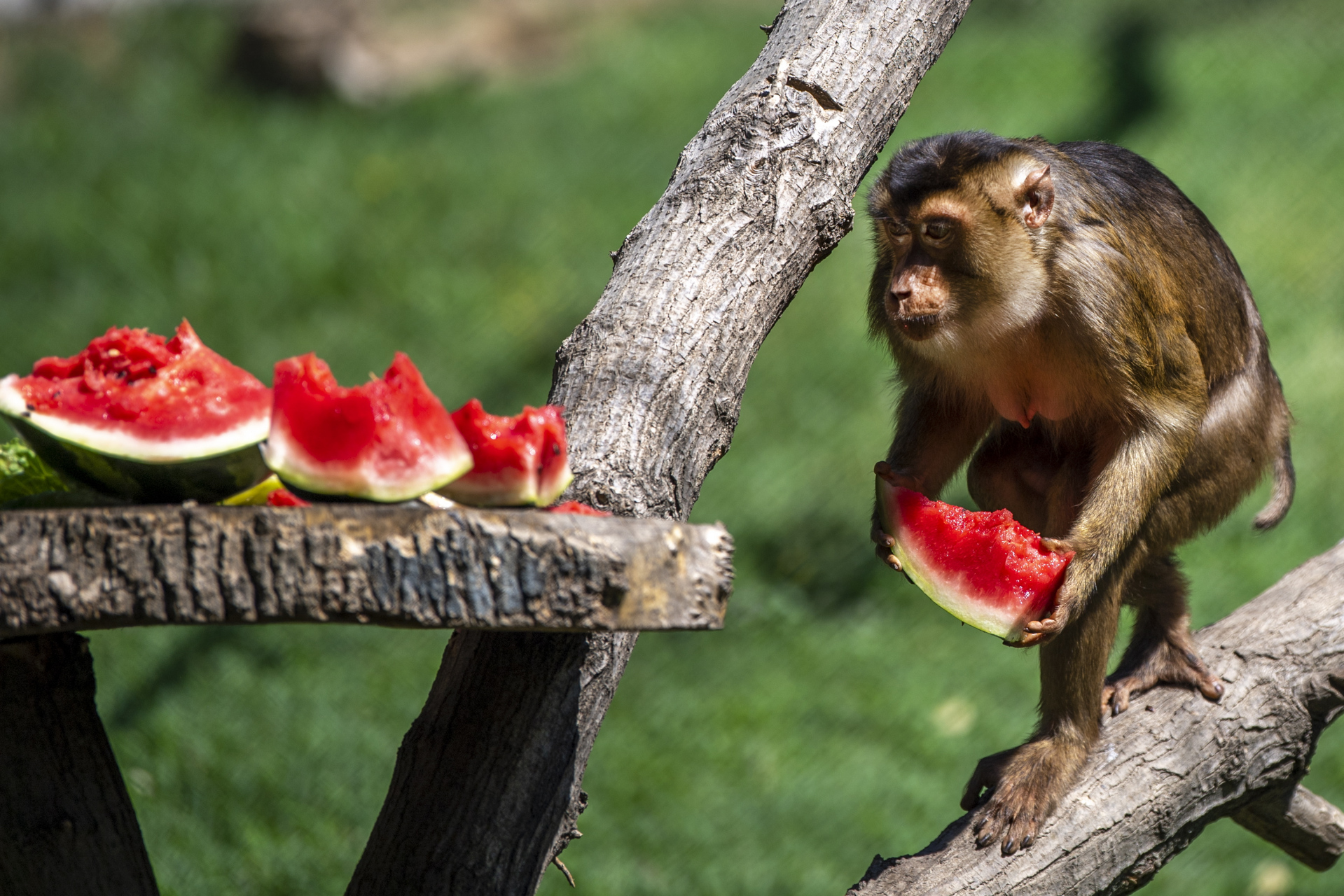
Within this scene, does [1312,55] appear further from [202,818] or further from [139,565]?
[139,565]

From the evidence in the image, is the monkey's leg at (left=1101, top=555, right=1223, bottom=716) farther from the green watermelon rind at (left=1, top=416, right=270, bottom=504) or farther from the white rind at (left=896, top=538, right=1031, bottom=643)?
the green watermelon rind at (left=1, top=416, right=270, bottom=504)

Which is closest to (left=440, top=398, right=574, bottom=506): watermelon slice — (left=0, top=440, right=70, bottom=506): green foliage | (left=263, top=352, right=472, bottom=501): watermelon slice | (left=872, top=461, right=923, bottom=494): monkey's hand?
(left=263, top=352, right=472, bottom=501): watermelon slice

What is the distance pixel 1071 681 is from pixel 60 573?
6.54ft

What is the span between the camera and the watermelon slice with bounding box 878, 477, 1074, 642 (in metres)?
2.35

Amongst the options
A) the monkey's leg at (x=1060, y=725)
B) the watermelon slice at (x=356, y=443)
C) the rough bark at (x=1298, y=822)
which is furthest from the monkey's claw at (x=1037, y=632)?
the watermelon slice at (x=356, y=443)

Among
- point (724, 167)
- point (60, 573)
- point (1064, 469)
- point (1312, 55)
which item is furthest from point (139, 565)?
point (1312, 55)

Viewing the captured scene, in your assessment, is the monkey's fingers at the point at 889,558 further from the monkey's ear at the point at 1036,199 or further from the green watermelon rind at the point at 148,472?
the green watermelon rind at the point at 148,472

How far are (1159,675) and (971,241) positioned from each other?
103cm

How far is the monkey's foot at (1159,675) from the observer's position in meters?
2.66

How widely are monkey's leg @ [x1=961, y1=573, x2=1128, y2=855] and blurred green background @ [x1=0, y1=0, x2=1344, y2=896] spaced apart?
1.60 metres

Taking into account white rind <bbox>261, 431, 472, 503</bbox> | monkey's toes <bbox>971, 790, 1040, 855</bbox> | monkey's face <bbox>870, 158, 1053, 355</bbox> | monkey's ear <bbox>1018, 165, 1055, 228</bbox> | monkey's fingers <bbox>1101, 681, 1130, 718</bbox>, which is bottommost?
monkey's toes <bbox>971, 790, 1040, 855</bbox>

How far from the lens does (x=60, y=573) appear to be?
4.43ft

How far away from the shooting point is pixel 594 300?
655 centimetres

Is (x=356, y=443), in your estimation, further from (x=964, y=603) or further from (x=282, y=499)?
(x=964, y=603)
